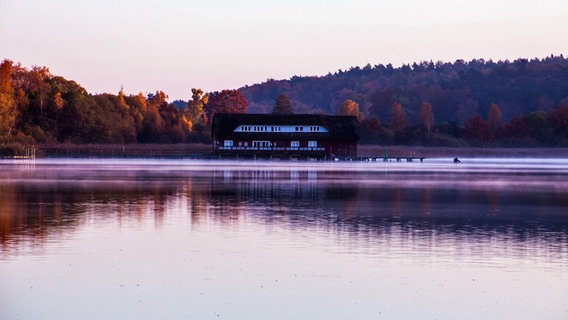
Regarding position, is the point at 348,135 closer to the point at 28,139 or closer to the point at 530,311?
the point at 28,139

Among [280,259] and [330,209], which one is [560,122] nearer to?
[330,209]

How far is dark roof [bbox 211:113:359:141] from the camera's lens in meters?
108

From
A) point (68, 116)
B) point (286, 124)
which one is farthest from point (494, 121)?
point (68, 116)

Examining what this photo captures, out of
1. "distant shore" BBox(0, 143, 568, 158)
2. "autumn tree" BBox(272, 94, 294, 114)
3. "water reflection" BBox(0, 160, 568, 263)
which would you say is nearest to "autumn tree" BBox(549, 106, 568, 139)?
"distant shore" BBox(0, 143, 568, 158)

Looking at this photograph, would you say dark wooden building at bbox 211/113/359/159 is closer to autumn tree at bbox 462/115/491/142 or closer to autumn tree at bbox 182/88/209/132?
autumn tree at bbox 462/115/491/142

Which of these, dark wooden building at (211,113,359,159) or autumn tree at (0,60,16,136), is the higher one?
autumn tree at (0,60,16,136)

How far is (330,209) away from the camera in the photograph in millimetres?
28156

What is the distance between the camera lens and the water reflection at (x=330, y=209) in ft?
66.8

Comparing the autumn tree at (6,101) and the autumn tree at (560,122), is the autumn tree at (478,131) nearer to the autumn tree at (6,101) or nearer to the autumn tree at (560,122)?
the autumn tree at (560,122)

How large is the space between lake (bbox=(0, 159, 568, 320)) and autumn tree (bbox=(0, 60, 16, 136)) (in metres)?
78.5

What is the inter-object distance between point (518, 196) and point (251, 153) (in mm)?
73135

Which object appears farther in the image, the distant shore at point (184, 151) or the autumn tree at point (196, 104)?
the autumn tree at point (196, 104)

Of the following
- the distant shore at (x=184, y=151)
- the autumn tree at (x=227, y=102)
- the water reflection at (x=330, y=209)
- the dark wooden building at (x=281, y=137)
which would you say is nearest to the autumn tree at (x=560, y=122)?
the distant shore at (x=184, y=151)

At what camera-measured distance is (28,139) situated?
352 ft
